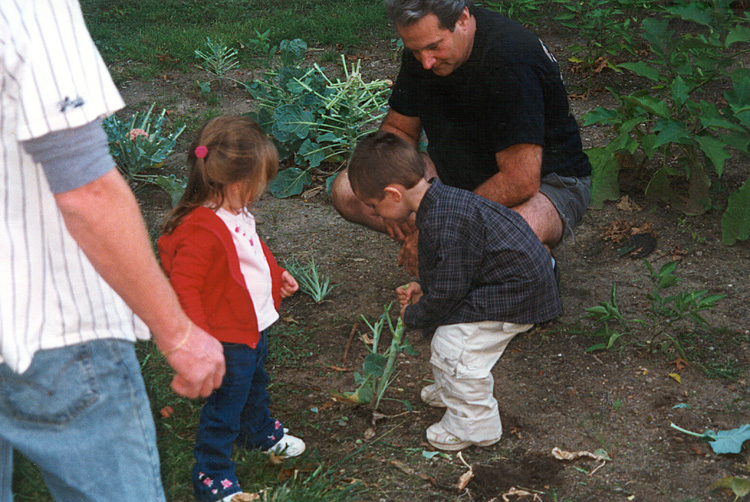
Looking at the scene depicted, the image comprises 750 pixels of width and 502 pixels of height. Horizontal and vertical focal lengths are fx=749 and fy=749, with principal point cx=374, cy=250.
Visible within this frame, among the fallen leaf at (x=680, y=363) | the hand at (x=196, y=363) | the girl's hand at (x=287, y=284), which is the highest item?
the hand at (x=196, y=363)

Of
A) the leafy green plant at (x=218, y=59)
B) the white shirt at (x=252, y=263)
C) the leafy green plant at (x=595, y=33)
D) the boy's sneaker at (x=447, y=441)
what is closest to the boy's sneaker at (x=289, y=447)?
the boy's sneaker at (x=447, y=441)

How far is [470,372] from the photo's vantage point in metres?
2.52

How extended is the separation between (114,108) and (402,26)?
1895 mm

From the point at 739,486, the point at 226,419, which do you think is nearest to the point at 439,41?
the point at 226,419

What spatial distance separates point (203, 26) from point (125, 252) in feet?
21.2

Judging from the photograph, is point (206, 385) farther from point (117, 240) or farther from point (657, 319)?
point (657, 319)

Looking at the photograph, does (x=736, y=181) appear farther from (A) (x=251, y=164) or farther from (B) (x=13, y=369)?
(B) (x=13, y=369)

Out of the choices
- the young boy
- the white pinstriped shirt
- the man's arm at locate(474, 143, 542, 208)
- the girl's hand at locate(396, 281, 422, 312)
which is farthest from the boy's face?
the white pinstriped shirt

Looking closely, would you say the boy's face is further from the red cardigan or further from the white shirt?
the red cardigan

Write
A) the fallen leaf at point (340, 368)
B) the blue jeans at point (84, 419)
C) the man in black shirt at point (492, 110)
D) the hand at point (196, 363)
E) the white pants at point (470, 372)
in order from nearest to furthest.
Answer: the blue jeans at point (84, 419) < the hand at point (196, 363) < the white pants at point (470, 372) < the man in black shirt at point (492, 110) < the fallen leaf at point (340, 368)

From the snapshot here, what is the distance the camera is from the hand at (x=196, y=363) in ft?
4.50

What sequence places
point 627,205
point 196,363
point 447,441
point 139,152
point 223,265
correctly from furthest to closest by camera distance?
point 139,152
point 627,205
point 447,441
point 223,265
point 196,363

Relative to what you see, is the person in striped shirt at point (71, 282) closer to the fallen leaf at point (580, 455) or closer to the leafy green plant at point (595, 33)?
the fallen leaf at point (580, 455)

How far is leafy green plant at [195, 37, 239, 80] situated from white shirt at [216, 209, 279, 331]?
3.85 metres
